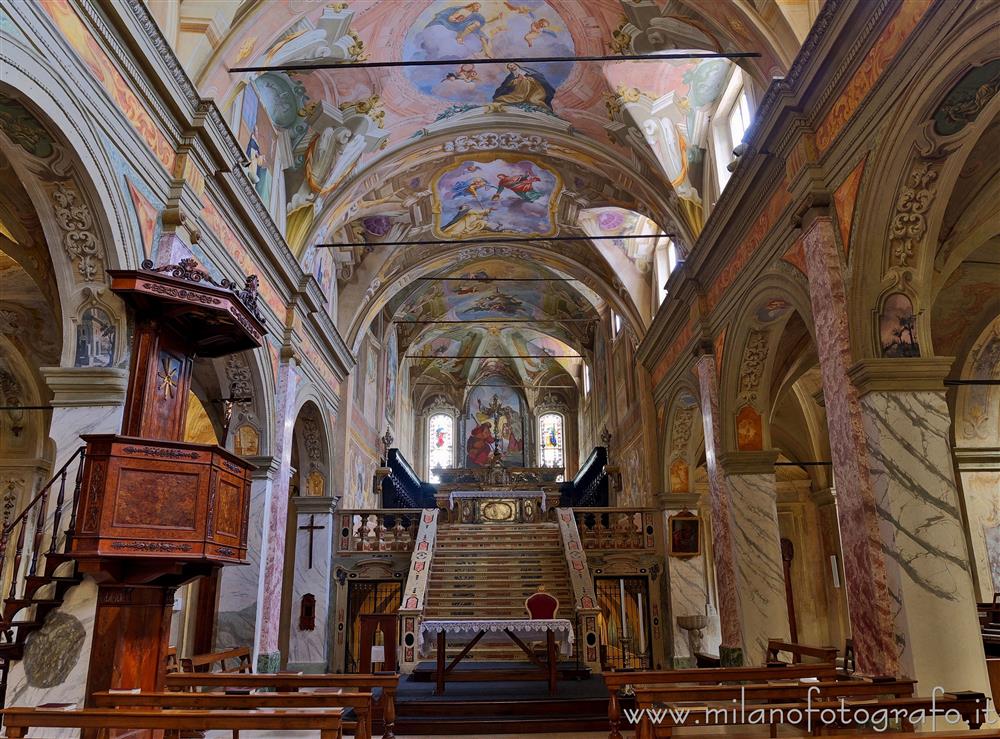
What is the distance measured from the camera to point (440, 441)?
109ft

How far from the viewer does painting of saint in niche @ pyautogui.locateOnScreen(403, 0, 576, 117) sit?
11680 millimetres

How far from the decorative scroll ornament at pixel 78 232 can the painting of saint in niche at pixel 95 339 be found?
356 millimetres

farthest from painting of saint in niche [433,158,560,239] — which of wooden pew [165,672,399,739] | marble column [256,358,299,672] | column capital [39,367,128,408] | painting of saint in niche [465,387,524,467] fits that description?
painting of saint in niche [465,387,524,467]

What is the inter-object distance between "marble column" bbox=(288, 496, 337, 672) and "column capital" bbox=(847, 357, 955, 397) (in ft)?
39.0

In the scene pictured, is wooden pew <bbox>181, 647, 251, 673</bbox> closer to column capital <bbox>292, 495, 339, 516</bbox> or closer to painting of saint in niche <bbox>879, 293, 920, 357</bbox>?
column capital <bbox>292, 495, 339, 516</bbox>

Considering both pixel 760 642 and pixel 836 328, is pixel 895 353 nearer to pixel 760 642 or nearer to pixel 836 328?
pixel 836 328

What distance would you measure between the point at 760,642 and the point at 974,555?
3.82 metres

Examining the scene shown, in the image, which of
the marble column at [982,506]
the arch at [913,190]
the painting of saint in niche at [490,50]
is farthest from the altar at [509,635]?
the painting of saint in niche at [490,50]

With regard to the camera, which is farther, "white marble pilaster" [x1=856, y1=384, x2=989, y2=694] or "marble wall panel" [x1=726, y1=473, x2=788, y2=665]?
"marble wall panel" [x1=726, y1=473, x2=788, y2=665]

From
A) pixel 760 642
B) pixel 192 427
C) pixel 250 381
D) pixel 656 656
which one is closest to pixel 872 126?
pixel 760 642

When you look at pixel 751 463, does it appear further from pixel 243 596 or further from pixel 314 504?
pixel 314 504

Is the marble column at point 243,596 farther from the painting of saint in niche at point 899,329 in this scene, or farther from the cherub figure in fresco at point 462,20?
the painting of saint in niche at point 899,329

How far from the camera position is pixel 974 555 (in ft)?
38.2

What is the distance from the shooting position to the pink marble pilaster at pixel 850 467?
268 inches
